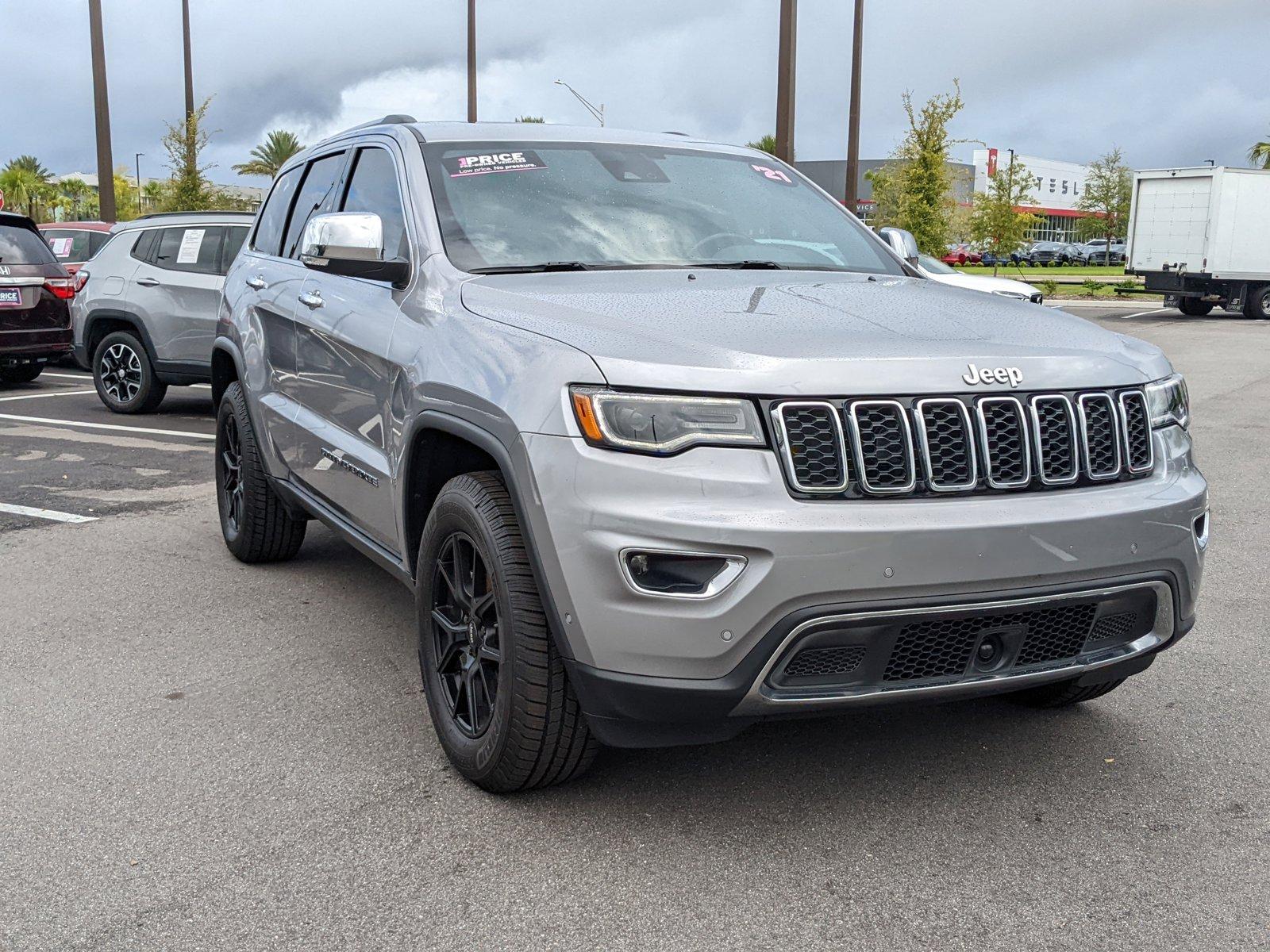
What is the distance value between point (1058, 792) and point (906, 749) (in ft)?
1.44

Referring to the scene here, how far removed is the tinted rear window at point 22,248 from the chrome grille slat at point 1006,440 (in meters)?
12.6

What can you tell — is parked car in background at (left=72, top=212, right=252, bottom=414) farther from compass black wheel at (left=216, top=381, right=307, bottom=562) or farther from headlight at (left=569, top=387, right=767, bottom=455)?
headlight at (left=569, top=387, right=767, bottom=455)

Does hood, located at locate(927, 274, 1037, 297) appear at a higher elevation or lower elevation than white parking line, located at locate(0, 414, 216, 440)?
higher

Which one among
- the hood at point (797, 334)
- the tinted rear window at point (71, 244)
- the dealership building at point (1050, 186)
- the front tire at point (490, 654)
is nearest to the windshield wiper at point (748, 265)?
the hood at point (797, 334)

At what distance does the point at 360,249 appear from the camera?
380 centimetres

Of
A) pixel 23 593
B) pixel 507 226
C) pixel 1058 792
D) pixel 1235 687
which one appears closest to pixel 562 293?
pixel 507 226

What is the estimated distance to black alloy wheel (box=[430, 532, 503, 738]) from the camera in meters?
3.30

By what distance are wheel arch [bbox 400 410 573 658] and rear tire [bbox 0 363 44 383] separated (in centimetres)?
1191

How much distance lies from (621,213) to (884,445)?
1.64m

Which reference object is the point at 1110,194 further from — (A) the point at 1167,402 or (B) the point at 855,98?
(A) the point at 1167,402

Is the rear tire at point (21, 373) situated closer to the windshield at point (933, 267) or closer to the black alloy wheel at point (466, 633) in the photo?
the windshield at point (933, 267)

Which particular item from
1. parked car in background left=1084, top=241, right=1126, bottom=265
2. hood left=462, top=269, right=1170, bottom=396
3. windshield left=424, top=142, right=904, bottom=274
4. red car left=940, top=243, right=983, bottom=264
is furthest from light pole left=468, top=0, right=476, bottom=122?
parked car in background left=1084, top=241, right=1126, bottom=265

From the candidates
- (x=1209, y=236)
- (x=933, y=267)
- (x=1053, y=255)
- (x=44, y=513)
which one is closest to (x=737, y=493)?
(x=44, y=513)

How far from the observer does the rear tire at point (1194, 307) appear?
2812 cm
